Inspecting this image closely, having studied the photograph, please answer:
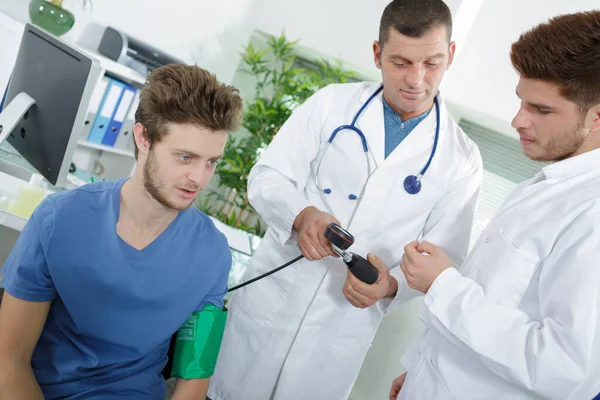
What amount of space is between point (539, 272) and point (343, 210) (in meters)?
0.63

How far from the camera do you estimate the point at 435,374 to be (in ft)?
4.03

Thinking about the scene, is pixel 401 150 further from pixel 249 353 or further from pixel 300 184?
pixel 249 353

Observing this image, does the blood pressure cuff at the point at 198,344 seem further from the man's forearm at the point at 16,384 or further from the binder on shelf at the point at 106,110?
the binder on shelf at the point at 106,110

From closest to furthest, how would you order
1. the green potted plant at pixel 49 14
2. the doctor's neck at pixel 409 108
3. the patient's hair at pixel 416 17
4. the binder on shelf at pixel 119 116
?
1. the patient's hair at pixel 416 17
2. the doctor's neck at pixel 409 108
3. the green potted plant at pixel 49 14
4. the binder on shelf at pixel 119 116

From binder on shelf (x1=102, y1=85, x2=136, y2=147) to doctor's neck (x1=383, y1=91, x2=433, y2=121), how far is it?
1485 millimetres

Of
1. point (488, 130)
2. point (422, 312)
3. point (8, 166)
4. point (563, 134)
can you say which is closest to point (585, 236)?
point (563, 134)

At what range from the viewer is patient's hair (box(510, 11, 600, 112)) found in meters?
1.09

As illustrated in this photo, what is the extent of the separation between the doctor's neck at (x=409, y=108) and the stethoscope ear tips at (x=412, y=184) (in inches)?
7.9

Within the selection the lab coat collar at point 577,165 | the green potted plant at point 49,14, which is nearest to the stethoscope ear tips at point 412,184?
A: the lab coat collar at point 577,165

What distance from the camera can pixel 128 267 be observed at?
1242 mm

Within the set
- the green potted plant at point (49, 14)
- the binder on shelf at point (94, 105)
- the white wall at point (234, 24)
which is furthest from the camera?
the white wall at point (234, 24)

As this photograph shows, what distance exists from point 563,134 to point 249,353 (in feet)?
3.34

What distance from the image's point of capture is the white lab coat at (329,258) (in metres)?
1.62

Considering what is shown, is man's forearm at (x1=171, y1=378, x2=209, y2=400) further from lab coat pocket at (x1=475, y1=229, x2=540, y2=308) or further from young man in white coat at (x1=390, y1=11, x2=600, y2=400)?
lab coat pocket at (x1=475, y1=229, x2=540, y2=308)
